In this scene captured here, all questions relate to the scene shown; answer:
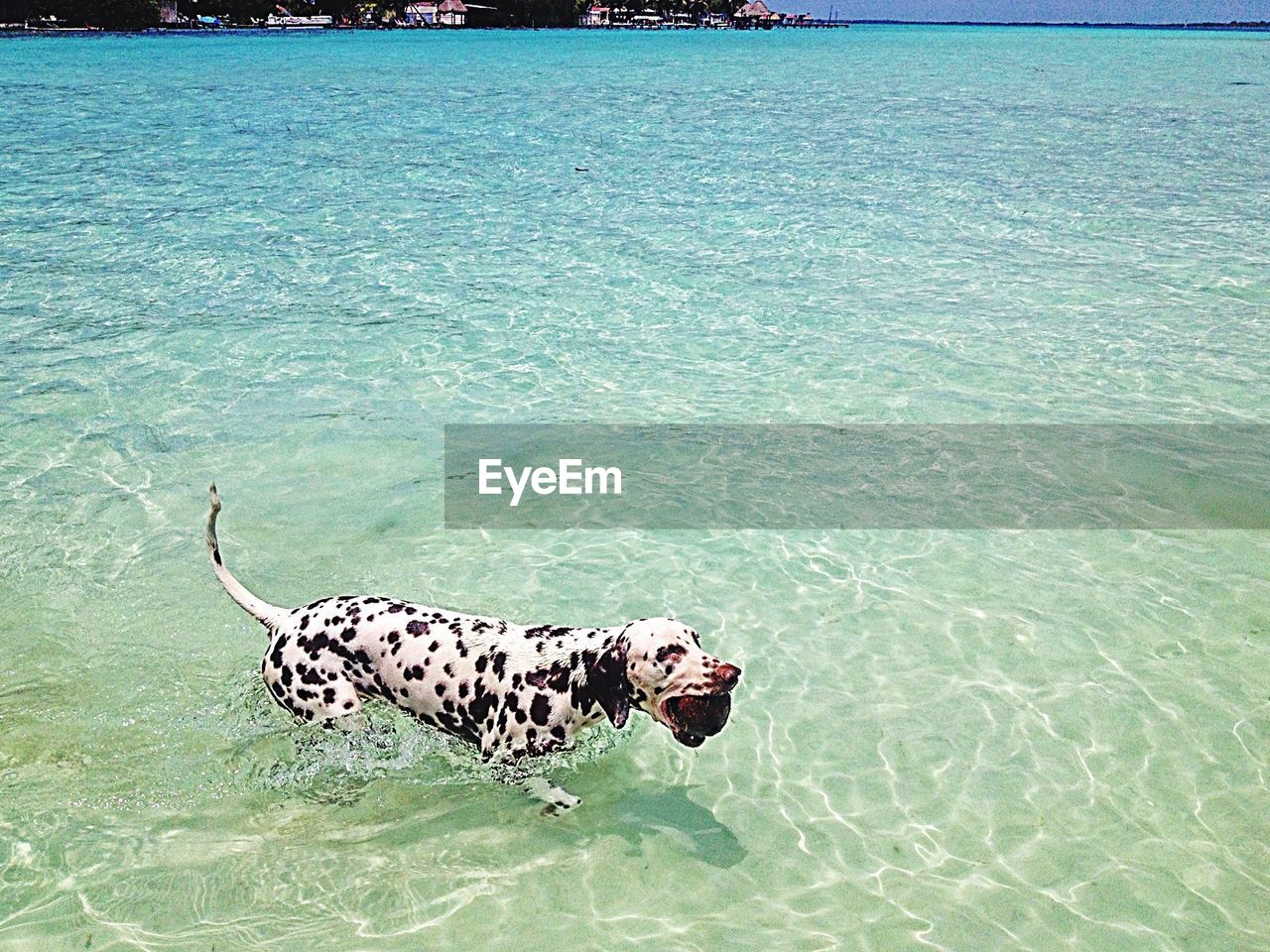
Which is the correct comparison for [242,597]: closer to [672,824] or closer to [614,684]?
[614,684]

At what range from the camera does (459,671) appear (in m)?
5.03

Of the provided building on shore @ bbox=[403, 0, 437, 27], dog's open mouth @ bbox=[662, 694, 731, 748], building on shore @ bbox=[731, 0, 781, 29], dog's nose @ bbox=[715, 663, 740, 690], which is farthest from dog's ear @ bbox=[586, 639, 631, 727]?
building on shore @ bbox=[731, 0, 781, 29]

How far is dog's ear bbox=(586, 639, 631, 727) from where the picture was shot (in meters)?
4.62

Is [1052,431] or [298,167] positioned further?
[298,167]

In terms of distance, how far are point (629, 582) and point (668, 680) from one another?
2.86 metres

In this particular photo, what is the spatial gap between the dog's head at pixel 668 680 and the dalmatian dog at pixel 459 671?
0.01 m

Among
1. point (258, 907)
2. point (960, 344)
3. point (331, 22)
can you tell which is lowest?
point (258, 907)

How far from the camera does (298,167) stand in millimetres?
23875

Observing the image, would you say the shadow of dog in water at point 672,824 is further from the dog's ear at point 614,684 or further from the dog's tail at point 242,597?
the dog's tail at point 242,597

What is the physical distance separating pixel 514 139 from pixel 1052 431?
22.2 metres

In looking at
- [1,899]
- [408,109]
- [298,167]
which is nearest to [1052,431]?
[1,899]

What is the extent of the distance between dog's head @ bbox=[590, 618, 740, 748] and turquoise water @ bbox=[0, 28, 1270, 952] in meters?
0.80

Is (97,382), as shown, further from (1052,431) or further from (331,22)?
(331,22)

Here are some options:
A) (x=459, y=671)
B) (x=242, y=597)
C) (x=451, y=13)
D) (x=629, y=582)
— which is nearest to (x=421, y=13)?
(x=451, y=13)
